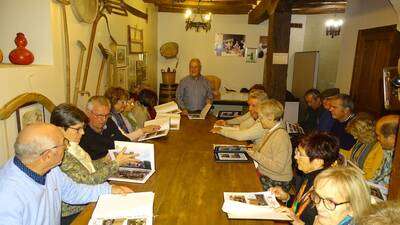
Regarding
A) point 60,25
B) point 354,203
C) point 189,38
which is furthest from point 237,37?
point 354,203

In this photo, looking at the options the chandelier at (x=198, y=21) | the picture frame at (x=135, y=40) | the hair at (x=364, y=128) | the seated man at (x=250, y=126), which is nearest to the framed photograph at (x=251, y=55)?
the chandelier at (x=198, y=21)

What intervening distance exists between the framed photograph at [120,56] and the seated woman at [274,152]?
7.96ft

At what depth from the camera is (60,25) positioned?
9.14ft

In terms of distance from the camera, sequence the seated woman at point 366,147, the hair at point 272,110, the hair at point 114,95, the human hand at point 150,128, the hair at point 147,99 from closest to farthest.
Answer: the hair at point 272,110
the seated woman at point 366,147
the hair at point 114,95
the human hand at point 150,128
the hair at point 147,99

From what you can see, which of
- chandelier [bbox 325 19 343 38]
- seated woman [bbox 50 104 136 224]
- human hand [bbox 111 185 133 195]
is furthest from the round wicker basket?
human hand [bbox 111 185 133 195]

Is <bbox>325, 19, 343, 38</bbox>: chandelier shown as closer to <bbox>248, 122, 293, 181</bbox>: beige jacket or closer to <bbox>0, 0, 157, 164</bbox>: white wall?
<bbox>248, 122, 293, 181</bbox>: beige jacket

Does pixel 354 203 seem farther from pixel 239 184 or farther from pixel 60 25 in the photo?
pixel 60 25

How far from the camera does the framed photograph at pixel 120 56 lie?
4.27m

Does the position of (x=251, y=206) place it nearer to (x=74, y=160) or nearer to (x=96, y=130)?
(x=74, y=160)

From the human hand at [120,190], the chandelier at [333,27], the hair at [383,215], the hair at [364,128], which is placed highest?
the chandelier at [333,27]

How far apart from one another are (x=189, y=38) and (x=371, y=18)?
168 inches

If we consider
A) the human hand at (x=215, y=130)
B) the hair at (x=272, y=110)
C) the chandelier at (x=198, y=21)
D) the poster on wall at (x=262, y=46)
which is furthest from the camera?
the poster on wall at (x=262, y=46)

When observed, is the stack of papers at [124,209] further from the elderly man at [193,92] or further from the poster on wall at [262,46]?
the poster on wall at [262,46]

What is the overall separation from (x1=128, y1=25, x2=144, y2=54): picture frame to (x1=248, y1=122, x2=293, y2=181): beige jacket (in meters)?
3.13
